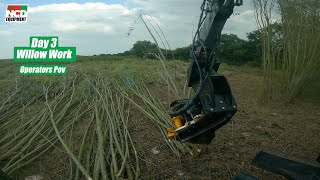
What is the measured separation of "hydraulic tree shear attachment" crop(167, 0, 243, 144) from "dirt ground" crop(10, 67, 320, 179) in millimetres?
815

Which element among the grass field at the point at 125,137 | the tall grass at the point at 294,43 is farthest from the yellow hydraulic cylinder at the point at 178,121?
the tall grass at the point at 294,43

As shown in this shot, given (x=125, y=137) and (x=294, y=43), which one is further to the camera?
(x=294, y=43)

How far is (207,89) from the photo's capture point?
287 centimetres

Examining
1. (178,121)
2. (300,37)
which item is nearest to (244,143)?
(178,121)

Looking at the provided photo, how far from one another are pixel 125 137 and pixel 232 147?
4.21 ft

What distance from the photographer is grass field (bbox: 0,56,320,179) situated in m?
3.78

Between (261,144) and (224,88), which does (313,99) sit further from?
(224,88)

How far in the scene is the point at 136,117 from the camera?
561cm

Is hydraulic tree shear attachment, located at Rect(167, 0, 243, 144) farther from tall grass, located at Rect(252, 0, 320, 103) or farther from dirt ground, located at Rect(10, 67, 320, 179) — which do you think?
tall grass, located at Rect(252, 0, 320, 103)

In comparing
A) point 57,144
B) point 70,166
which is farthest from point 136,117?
point 70,166

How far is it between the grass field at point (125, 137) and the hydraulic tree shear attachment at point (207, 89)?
82 centimetres

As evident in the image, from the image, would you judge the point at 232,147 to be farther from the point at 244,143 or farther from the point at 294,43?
the point at 294,43

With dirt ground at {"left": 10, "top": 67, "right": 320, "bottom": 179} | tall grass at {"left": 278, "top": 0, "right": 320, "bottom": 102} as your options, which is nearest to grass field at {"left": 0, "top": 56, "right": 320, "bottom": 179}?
dirt ground at {"left": 10, "top": 67, "right": 320, "bottom": 179}

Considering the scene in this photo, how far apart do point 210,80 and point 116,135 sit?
78.3 inches
